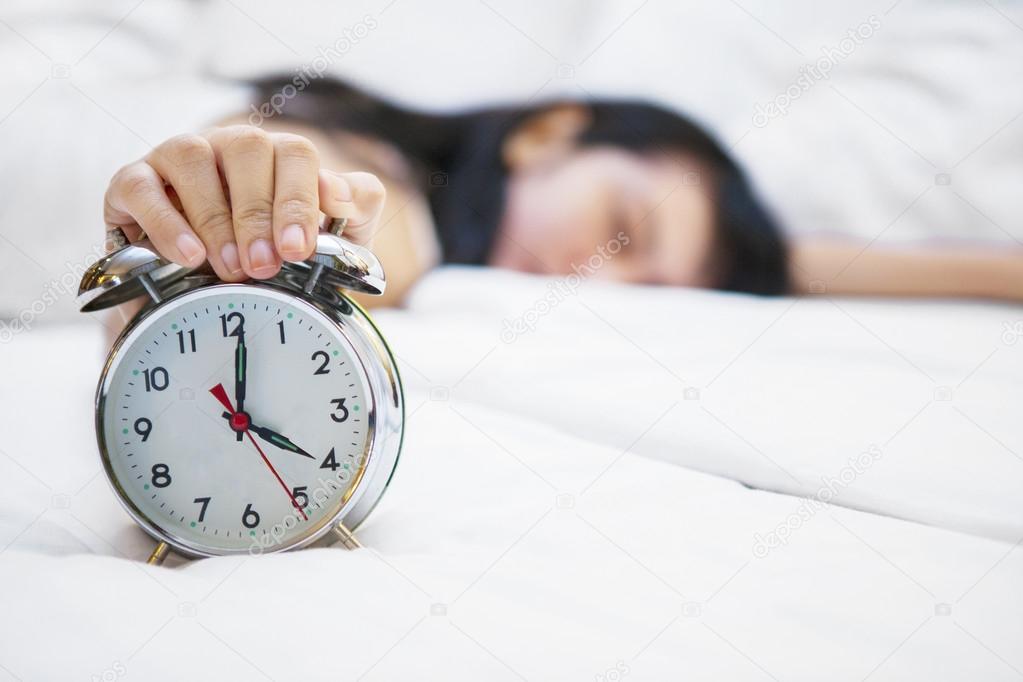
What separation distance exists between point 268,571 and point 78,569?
0.16 meters

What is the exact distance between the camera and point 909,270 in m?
1.85

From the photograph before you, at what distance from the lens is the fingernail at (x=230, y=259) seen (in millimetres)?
795

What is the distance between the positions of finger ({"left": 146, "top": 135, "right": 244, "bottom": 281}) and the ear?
125cm

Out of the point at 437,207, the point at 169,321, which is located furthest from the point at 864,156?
the point at 169,321

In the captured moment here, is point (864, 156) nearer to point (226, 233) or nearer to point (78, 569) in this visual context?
point (226, 233)

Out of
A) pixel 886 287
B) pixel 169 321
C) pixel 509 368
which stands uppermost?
pixel 169 321

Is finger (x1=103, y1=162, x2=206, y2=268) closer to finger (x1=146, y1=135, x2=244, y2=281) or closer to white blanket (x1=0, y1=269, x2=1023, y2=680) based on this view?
finger (x1=146, y1=135, x2=244, y2=281)

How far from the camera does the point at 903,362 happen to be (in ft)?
4.21
